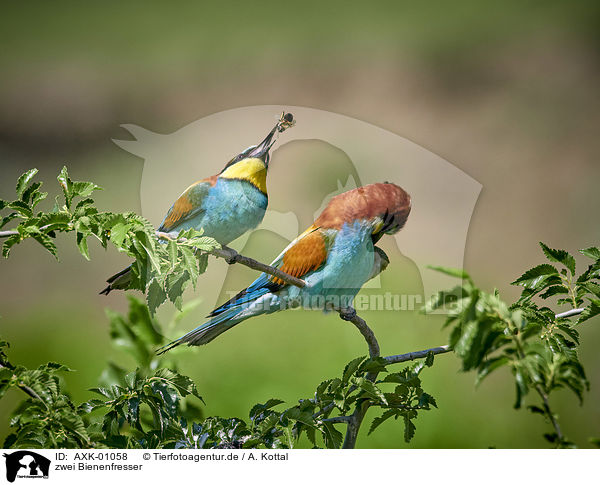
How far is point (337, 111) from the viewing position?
1248 millimetres

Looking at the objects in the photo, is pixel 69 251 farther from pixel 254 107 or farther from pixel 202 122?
pixel 254 107

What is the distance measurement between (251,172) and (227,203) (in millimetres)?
78

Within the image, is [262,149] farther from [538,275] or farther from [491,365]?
[491,365]

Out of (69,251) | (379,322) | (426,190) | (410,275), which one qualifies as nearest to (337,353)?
(379,322)

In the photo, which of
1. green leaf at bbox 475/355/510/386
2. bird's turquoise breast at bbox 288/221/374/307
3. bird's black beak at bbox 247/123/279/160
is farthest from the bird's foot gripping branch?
bird's black beak at bbox 247/123/279/160

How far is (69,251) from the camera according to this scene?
1214 mm

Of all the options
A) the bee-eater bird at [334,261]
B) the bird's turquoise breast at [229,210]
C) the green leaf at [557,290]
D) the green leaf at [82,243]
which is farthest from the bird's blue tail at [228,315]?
the green leaf at [557,290]

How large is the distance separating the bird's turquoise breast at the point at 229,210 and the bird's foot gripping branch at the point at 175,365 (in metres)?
0.17

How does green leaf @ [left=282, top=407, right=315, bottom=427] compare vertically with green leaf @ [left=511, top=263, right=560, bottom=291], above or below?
below

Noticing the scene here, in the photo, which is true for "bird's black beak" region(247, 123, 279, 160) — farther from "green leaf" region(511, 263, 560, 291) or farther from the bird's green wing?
"green leaf" region(511, 263, 560, 291)

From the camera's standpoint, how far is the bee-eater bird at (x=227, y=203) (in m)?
1.01

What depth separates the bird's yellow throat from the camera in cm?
104

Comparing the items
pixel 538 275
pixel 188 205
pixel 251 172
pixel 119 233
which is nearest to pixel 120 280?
pixel 188 205

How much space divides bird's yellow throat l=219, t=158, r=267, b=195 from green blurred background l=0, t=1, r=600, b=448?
0.14 meters
